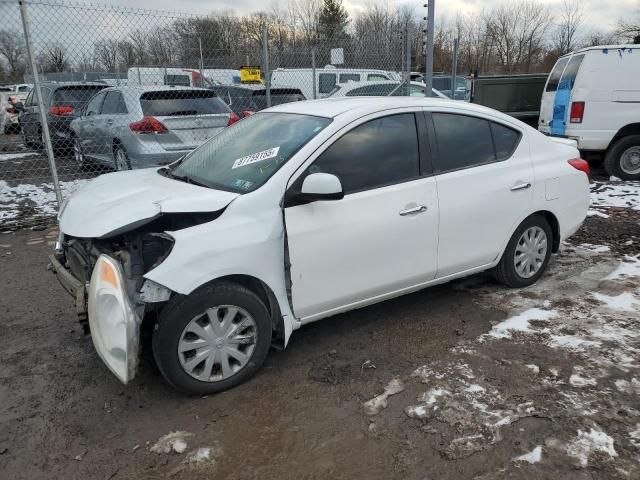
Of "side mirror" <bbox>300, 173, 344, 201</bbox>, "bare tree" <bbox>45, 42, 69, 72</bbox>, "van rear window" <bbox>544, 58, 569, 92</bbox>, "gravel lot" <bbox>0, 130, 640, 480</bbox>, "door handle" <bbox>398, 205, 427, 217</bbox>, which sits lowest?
"gravel lot" <bbox>0, 130, 640, 480</bbox>

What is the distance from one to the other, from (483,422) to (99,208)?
2505 millimetres

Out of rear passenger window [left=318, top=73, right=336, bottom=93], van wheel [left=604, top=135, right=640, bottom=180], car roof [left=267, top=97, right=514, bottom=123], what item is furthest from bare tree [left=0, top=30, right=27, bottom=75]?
van wheel [left=604, top=135, right=640, bottom=180]

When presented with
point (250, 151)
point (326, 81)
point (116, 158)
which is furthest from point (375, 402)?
point (326, 81)

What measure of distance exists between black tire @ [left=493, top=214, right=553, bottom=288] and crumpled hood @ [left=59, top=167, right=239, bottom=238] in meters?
2.39

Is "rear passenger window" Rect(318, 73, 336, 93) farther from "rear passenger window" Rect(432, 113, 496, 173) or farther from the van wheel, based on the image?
"rear passenger window" Rect(432, 113, 496, 173)

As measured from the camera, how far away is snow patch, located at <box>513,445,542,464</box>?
8.00 ft

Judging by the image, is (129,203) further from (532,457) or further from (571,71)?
(571,71)

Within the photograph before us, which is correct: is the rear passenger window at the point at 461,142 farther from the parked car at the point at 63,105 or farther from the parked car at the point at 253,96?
the parked car at the point at 63,105

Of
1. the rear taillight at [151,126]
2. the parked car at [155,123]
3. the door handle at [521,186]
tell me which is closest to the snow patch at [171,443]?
the door handle at [521,186]

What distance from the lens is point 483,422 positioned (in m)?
2.70

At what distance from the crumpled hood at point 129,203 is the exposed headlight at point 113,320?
24 centimetres

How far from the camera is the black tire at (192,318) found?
277 centimetres

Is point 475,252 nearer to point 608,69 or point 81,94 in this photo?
point 608,69

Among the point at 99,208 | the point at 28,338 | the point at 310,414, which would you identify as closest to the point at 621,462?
the point at 310,414
